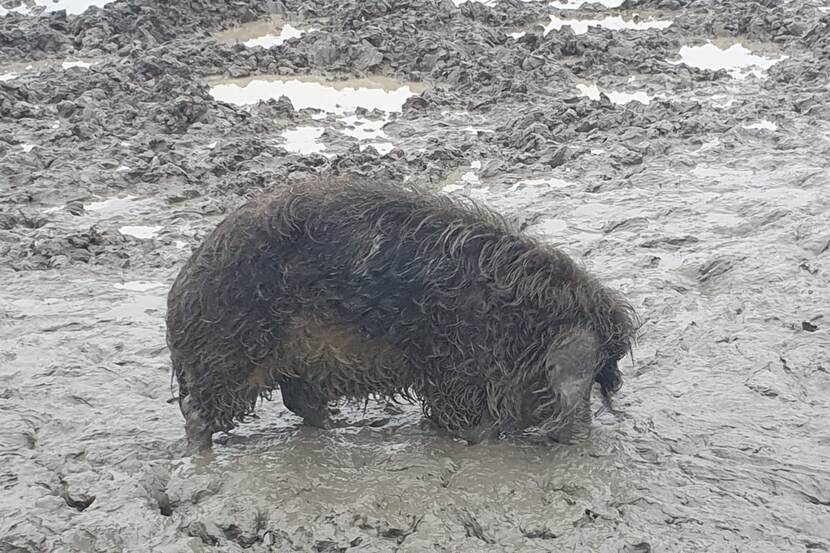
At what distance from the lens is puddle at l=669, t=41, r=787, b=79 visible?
10648mm

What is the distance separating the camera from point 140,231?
22.4ft

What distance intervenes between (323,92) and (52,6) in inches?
238

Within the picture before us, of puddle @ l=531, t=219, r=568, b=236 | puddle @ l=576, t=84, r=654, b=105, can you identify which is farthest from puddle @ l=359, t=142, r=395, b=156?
puddle @ l=576, t=84, r=654, b=105

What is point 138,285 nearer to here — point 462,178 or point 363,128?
point 462,178

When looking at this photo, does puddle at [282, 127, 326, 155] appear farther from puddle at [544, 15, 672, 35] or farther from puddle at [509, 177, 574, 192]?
puddle at [544, 15, 672, 35]

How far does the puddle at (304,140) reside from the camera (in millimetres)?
8398

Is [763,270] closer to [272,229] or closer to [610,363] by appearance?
[610,363]

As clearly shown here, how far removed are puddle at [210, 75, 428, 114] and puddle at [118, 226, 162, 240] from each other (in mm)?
3219

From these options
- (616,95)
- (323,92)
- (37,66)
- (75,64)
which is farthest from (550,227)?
(37,66)

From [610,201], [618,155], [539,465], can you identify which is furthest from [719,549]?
[618,155]

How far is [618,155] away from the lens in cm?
779

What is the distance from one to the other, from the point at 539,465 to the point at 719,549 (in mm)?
828

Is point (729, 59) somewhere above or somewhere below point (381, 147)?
above

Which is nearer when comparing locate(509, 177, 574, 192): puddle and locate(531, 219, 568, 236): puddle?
locate(531, 219, 568, 236): puddle
